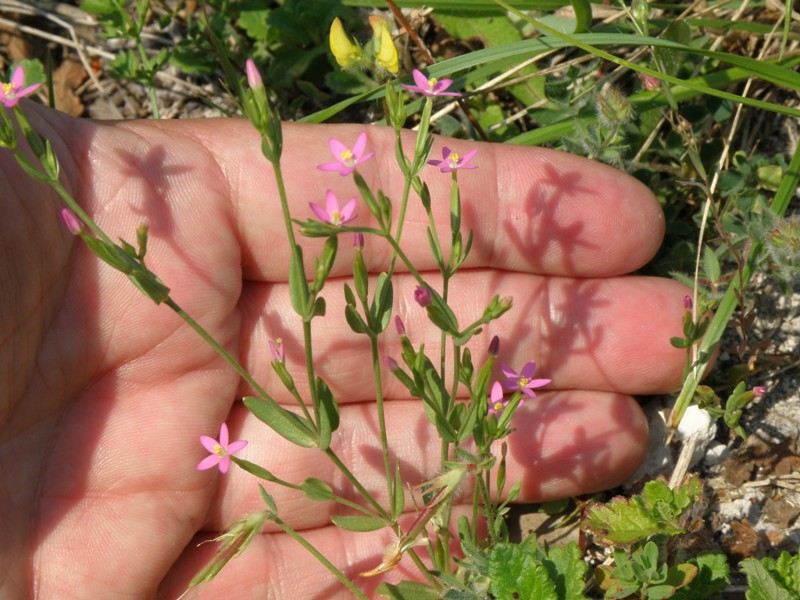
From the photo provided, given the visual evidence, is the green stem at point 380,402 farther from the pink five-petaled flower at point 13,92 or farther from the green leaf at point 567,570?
the pink five-petaled flower at point 13,92

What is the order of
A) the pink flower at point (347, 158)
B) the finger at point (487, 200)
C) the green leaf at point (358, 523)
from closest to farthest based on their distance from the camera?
the pink flower at point (347, 158), the green leaf at point (358, 523), the finger at point (487, 200)

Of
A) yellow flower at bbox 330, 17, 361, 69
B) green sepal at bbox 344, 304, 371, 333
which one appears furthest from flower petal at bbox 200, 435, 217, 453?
yellow flower at bbox 330, 17, 361, 69

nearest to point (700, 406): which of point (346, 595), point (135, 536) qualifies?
point (346, 595)

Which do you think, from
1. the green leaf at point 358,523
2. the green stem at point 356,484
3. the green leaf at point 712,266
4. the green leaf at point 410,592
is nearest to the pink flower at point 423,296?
the green stem at point 356,484

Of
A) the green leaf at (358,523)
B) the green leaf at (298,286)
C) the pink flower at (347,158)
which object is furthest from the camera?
the green leaf at (358,523)

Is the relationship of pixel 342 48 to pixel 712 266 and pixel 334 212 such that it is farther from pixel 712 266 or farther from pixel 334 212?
pixel 712 266

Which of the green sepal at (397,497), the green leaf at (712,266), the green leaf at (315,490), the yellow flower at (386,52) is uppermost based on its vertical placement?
the yellow flower at (386,52)

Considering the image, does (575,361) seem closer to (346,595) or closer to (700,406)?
(700,406)
